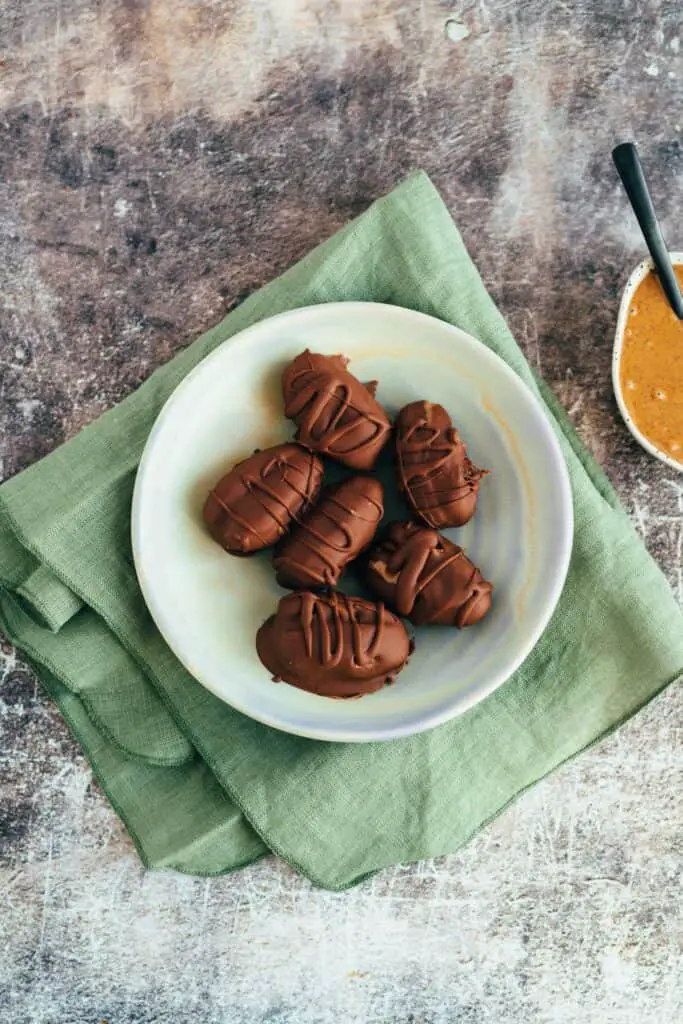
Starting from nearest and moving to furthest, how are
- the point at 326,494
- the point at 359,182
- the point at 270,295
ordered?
1. the point at 326,494
2. the point at 270,295
3. the point at 359,182

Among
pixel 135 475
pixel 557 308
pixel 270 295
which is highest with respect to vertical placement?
pixel 270 295

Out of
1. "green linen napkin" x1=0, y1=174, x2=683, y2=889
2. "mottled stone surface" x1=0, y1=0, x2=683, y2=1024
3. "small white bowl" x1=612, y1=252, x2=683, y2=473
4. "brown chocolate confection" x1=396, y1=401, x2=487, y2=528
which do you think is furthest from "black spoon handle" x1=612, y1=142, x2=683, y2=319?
"brown chocolate confection" x1=396, y1=401, x2=487, y2=528

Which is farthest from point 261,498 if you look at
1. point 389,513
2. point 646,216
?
point 646,216

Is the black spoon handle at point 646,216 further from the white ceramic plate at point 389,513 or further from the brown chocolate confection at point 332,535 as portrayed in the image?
the brown chocolate confection at point 332,535

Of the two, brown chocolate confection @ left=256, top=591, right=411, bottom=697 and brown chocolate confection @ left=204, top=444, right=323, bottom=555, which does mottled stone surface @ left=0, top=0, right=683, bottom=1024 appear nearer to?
brown chocolate confection @ left=204, top=444, right=323, bottom=555

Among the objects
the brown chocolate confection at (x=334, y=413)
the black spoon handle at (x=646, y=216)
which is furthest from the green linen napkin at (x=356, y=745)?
the black spoon handle at (x=646, y=216)

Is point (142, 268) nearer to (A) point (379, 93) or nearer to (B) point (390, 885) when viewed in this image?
(A) point (379, 93)

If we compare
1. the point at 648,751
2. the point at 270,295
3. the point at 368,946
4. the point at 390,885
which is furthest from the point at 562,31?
the point at 368,946
